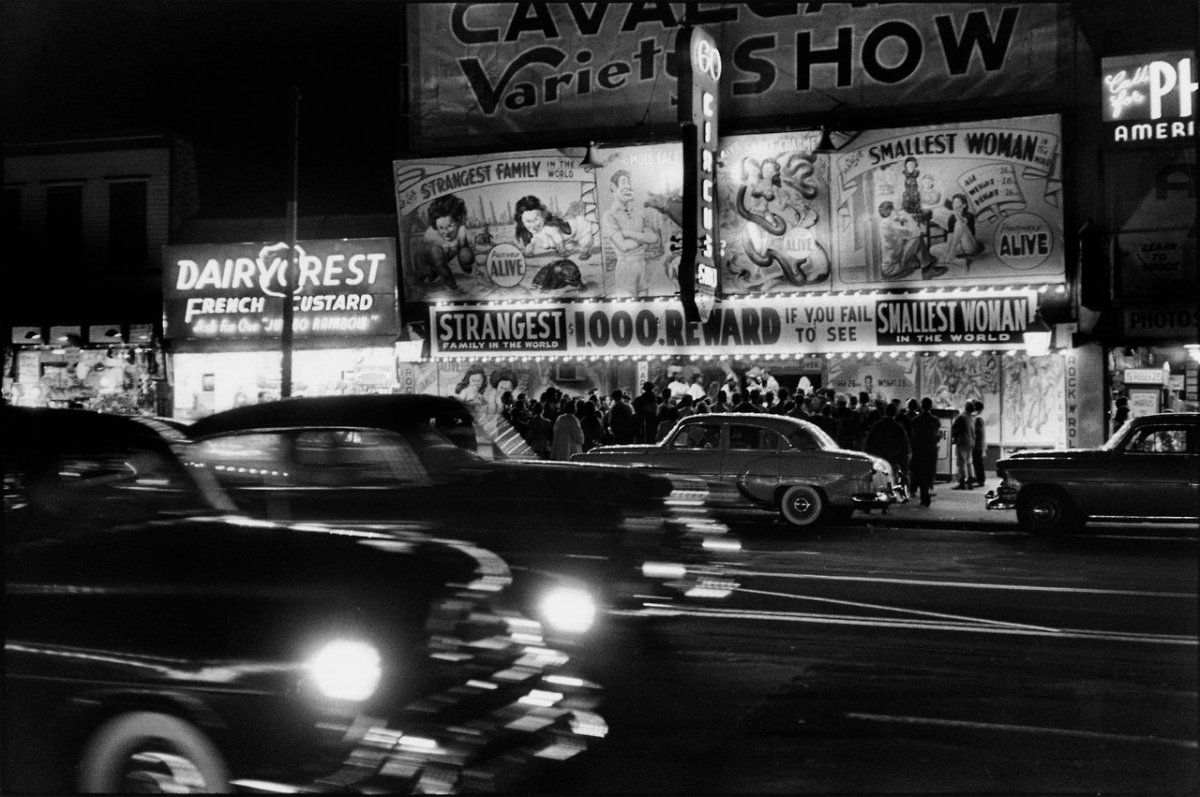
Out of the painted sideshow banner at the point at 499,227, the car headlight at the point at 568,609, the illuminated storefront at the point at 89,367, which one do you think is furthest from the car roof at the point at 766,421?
the illuminated storefront at the point at 89,367

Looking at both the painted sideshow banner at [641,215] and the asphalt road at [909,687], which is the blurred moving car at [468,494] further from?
the painted sideshow banner at [641,215]

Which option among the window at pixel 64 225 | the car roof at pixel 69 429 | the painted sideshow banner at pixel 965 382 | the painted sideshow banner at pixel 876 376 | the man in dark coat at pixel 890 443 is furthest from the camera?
the window at pixel 64 225

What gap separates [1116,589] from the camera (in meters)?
11.5

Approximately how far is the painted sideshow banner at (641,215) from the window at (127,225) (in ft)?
40.1

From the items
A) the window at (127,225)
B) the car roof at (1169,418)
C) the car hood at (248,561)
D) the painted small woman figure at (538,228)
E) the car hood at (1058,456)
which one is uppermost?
the window at (127,225)

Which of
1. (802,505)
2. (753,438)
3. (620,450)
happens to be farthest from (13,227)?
(802,505)

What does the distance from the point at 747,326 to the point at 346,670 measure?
18845mm

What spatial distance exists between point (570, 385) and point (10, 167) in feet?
51.8

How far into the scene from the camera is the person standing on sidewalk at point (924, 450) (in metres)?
19.2

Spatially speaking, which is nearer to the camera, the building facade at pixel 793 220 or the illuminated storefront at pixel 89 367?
the building facade at pixel 793 220

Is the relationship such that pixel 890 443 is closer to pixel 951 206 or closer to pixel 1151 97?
pixel 951 206

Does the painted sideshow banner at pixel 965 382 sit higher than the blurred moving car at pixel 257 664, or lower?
higher

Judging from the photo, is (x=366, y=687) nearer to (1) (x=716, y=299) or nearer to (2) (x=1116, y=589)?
(2) (x=1116, y=589)

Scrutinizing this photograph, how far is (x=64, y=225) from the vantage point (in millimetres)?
29453
